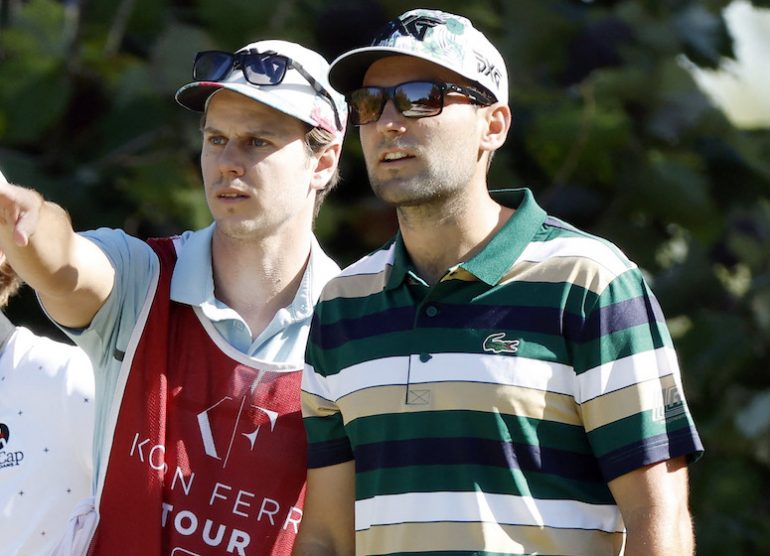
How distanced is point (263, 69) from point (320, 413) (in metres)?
0.83

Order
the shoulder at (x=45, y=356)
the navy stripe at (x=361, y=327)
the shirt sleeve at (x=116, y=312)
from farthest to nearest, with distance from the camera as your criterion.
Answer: the shoulder at (x=45, y=356) → the shirt sleeve at (x=116, y=312) → the navy stripe at (x=361, y=327)

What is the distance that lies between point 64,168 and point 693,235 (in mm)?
2773

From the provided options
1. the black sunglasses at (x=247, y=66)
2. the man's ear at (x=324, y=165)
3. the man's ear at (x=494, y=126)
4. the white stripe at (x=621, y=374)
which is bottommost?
the white stripe at (x=621, y=374)

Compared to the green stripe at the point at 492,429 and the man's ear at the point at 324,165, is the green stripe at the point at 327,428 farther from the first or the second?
the man's ear at the point at 324,165

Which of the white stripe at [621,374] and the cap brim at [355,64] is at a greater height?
the cap brim at [355,64]

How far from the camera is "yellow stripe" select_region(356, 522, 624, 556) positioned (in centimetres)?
228

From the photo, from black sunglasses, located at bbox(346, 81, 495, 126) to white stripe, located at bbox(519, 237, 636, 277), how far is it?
0.30m

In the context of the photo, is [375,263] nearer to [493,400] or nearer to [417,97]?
[417,97]

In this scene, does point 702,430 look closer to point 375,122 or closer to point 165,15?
point 165,15

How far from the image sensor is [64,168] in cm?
561

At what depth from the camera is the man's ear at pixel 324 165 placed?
320cm

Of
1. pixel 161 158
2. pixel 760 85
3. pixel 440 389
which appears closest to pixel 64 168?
pixel 161 158

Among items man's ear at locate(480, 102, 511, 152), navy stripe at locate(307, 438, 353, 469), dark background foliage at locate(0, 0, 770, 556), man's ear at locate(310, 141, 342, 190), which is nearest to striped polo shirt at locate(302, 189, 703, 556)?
navy stripe at locate(307, 438, 353, 469)

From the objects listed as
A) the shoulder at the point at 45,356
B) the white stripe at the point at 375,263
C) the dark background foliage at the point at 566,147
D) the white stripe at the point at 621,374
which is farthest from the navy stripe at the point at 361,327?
the dark background foliage at the point at 566,147
